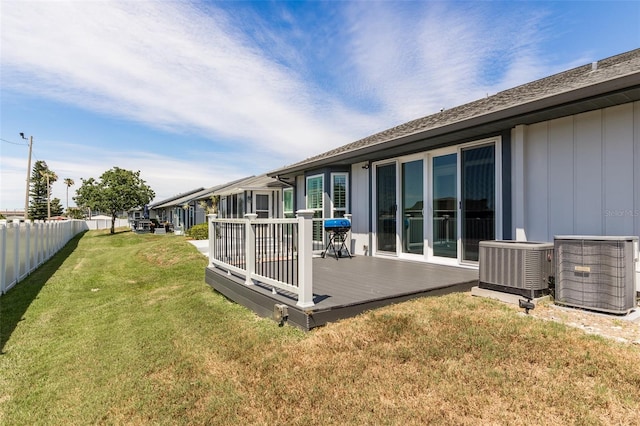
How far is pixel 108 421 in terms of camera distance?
217 centimetres

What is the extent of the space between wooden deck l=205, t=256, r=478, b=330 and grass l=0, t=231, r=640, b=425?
0.13 m

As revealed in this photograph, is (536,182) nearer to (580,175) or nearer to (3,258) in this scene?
(580,175)

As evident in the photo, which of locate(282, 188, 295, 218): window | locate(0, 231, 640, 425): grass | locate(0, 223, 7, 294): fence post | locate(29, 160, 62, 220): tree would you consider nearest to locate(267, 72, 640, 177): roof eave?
locate(0, 231, 640, 425): grass

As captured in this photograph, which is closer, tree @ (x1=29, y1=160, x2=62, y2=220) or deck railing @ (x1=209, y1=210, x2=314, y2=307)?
deck railing @ (x1=209, y1=210, x2=314, y2=307)

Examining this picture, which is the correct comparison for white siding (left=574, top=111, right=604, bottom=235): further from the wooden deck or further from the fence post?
the fence post

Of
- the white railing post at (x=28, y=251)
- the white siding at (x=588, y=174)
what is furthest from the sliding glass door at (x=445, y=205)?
the white railing post at (x=28, y=251)

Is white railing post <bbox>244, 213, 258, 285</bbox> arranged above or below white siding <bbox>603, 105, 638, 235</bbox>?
below

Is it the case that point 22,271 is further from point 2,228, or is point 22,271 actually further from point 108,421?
point 108,421

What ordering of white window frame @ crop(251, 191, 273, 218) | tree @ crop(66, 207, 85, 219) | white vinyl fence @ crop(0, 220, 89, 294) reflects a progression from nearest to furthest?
1. white vinyl fence @ crop(0, 220, 89, 294)
2. white window frame @ crop(251, 191, 273, 218)
3. tree @ crop(66, 207, 85, 219)

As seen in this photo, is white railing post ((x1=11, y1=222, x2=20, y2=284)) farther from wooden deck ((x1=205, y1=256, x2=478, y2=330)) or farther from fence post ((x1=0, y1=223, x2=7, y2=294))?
wooden deck ((x1=205, y1=256, x2=478, y2=330))

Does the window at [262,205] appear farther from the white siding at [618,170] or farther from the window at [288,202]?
the white siding at [618,170]

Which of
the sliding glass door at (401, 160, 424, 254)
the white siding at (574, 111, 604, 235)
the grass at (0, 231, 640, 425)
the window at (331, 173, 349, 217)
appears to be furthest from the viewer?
the window at (331, 173, 349, 217)

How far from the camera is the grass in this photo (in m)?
2.03

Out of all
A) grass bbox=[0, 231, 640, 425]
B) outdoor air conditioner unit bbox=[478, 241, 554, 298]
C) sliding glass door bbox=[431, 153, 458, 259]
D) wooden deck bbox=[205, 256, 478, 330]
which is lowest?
grass bbox=[0, 231, 640, 425]
